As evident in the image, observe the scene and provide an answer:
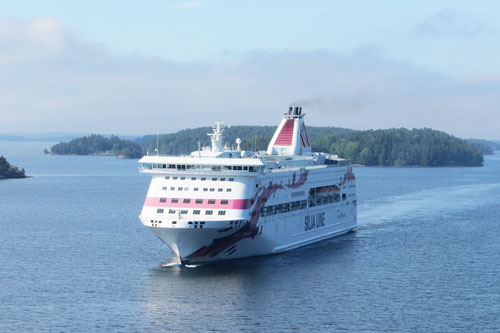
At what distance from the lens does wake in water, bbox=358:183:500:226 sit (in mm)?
79000

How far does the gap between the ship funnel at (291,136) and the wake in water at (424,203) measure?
11791mm

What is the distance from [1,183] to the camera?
131 metres

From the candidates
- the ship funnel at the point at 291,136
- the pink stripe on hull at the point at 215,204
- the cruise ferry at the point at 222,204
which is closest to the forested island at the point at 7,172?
the ship funnel at the point at 291,136

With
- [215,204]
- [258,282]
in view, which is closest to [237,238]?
[215,204]

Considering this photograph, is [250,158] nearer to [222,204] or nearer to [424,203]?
[222,204]

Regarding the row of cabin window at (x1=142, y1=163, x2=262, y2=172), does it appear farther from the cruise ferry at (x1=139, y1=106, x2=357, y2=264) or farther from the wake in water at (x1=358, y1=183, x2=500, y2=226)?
the wake in water at (x1=358, y1=183, x2=500, y2=226)

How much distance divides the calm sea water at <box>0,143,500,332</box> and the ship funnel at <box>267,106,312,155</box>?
812 centimetres

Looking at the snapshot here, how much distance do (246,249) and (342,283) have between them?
758 cm

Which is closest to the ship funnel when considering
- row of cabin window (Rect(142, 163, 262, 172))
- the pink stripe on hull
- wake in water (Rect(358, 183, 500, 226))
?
wake in water (Rect(358, 183, 500, 226))

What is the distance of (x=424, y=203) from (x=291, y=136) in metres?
32.8

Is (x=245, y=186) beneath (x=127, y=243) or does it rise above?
above

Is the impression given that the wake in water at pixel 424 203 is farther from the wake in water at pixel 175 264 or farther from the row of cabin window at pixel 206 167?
the wake in water at pixel 175 264

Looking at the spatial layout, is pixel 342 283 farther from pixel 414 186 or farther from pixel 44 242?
pixel 414 186

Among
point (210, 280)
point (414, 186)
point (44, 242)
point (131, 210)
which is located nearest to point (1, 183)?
point (131, 210)
